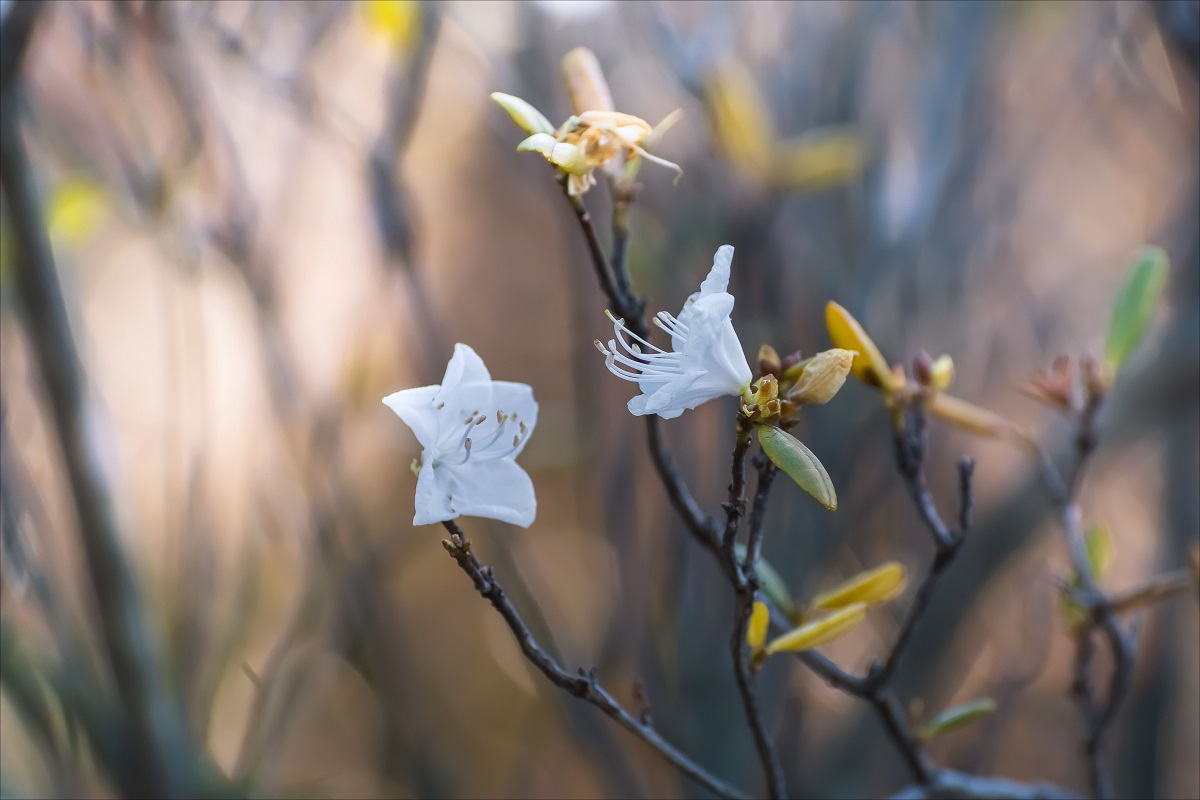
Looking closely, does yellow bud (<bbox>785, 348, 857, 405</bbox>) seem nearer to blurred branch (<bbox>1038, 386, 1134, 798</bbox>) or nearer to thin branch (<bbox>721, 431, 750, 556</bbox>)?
thin branch (<bbox>721, 431, 750, 556</bbox>)

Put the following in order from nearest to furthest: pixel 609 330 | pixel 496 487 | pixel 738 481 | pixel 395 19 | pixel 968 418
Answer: pixel 738 481
pixel 496 487
pixel 968 418
pixel 395 19
pixel 609 330

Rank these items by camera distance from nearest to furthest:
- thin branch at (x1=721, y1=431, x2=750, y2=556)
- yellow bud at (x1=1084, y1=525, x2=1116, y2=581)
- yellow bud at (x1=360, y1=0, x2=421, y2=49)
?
thin branch at (x1=721, y1=431, x2=750, y2=556) → yellow bud at (x1=1084, y1=525, x2=1116, y2=581) → yellow bud at (x1=360, y1=0, x2=421, y2=49)

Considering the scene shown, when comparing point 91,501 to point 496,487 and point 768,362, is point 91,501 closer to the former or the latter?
point 496,487

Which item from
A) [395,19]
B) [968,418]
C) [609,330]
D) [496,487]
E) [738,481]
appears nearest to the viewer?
[738,481]

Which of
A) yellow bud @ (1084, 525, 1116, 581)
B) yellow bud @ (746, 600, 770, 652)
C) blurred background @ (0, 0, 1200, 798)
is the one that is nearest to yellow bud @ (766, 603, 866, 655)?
yellow bud @ (746, 600, 770, 652)

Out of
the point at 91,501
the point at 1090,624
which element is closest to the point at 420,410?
the point at 91,501

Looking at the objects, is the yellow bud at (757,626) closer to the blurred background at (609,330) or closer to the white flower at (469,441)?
the white flower at (469,441)

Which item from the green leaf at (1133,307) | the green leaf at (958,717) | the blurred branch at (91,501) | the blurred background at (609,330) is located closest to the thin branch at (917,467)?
Answer: the green leaf at (958,717)
